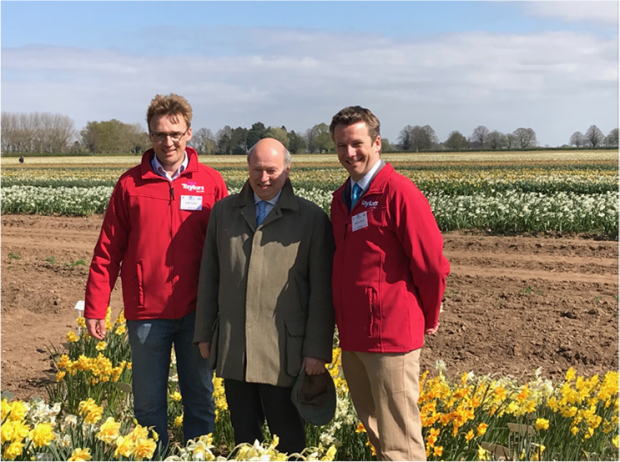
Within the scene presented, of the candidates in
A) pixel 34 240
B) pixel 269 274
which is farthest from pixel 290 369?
pixel 34 240

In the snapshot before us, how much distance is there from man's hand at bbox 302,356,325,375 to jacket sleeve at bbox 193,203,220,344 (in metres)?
0.52

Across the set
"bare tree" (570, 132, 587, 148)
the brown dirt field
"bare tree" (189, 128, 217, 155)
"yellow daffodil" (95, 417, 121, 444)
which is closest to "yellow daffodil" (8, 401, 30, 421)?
"yellow daffodil" (95, 417, 121, 444)

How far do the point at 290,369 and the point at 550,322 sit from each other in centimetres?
480

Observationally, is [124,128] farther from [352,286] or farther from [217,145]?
[352,286]

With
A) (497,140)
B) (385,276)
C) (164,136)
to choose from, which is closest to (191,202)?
(164,136)

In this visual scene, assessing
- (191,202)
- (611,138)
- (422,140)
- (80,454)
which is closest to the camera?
(80,454)

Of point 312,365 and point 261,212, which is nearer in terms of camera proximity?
point 312,365

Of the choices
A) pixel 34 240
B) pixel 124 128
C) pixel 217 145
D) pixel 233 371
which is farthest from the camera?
pixel 124 128

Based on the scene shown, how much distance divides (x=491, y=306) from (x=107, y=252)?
5.38 m

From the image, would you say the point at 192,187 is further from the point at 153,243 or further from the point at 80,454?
the point at 80,454

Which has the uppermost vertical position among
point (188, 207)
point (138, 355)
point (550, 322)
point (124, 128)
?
point (124, 128)

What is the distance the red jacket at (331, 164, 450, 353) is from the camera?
2682mm

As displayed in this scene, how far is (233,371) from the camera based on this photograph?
2.91 metres

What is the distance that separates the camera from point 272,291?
113 inches
